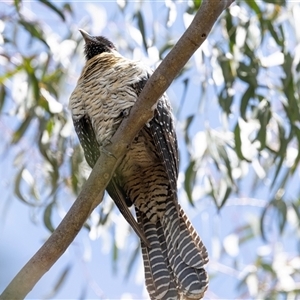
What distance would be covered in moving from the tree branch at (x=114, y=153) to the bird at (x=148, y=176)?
594 mm

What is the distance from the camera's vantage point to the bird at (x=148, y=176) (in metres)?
3.42

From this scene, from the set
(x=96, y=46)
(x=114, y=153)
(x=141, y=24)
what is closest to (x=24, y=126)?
(x=96, y=46)

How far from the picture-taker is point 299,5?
15.7ft

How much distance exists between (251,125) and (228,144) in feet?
0.73

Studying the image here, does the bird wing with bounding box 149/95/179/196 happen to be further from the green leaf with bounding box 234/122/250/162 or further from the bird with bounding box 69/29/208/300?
the green leaf with bounding box 234/122/250/162

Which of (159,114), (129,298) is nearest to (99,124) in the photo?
(159,114)

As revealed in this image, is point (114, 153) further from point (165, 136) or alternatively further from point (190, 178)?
point (190, 178)

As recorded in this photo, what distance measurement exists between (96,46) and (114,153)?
1.72m

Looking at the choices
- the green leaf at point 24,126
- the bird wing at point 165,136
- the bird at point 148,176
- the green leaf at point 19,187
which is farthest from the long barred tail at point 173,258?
the green leaf at point 24,126

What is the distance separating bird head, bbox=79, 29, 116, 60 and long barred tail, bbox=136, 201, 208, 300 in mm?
1087

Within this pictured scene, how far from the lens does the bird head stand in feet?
14.6

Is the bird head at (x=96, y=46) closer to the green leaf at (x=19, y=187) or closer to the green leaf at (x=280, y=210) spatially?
the green leaf at (x=19, y=187)

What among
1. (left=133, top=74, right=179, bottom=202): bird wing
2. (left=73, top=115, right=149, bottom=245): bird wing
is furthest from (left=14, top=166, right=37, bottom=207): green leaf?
(left=133, top=74, right=179, bottom=202): bird wing

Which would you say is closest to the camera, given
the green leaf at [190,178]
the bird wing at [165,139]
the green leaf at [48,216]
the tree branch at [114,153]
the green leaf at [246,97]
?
the tree branch at [114,153]
